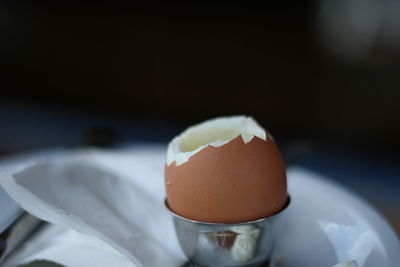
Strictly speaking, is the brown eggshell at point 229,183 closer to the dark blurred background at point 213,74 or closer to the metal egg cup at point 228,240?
the metal egg cup at point 228,240

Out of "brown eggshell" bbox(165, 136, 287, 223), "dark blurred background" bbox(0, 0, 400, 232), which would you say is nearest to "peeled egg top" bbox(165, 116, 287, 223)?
"brown eggshell" bbox(165, 136, 287, 223)

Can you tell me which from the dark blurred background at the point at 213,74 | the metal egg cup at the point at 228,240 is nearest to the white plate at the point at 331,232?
the metal egg cup at the point at 228,240

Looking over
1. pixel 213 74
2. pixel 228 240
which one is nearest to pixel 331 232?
pixel 228 240

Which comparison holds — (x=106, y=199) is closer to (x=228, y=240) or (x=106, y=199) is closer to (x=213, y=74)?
(x=228, y=240)

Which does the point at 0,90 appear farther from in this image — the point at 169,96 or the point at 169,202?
the point at 169,202

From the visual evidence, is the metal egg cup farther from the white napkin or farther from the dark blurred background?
the dark blurred background
